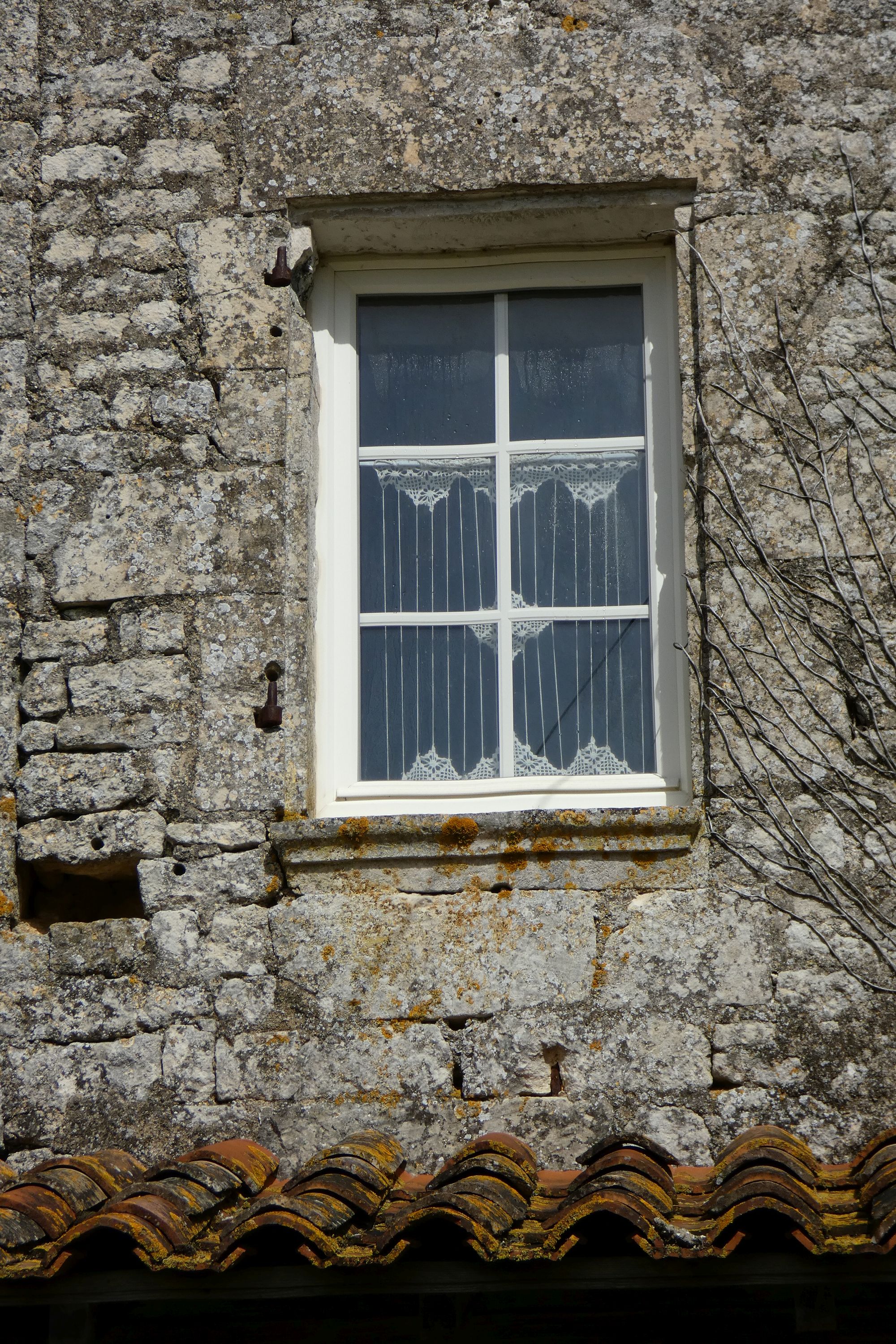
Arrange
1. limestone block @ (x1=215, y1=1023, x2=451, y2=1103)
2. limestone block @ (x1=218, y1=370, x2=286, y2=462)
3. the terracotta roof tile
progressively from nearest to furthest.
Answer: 1. the terracotta roof tile
2. limestone block @ (x1=215, y1=1023, x2=451, y2=1103)
3. limestone block @ (x1=218, y1=370, x2=286, y2=462)

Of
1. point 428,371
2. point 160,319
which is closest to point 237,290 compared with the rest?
point 160,319

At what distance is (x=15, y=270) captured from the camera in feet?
13.6

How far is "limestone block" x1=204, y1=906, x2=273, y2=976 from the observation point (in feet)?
12.0

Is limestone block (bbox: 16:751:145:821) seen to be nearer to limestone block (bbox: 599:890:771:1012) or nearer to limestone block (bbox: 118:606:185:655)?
limestone block (bbox: 118:606:185:655)

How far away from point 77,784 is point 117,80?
208 cm

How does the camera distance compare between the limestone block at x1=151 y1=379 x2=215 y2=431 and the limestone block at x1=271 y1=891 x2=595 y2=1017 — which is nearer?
the limestone block at x1=271 y1=891 x2=595 y2=1017

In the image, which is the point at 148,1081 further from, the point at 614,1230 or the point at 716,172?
the point at 716,172

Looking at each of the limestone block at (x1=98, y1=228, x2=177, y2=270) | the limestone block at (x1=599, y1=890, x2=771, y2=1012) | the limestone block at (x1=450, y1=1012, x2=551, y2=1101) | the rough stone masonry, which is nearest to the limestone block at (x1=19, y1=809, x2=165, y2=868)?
the rough stone masonry

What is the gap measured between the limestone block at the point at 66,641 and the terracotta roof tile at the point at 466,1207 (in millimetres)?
1327

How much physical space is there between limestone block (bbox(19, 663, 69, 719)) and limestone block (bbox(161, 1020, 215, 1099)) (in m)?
0.91

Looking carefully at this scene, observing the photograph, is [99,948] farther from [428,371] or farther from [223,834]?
[428,371]

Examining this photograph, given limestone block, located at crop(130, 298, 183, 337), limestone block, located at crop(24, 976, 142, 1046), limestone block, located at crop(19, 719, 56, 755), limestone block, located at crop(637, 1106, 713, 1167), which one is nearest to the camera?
limestone block, located at crop(637, 1106, 713, 1167)

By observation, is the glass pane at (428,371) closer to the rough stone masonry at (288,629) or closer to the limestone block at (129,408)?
the rough stone masonry at (288,629)

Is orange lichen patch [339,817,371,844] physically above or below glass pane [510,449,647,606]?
below
